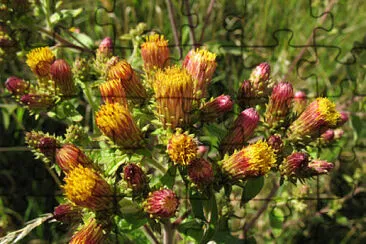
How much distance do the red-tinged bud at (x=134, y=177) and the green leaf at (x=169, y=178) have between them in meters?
0.11

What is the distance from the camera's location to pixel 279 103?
7.80ft

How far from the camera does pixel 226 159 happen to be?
2.15m

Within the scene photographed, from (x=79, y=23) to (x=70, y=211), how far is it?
250 cm

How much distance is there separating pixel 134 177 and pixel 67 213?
14.2 inches

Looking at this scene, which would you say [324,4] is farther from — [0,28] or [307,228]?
[0,28]

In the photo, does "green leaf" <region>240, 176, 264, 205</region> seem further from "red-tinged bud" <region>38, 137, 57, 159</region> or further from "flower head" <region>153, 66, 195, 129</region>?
"red-tinged bud" <region>38, 137, 57, 159</region>

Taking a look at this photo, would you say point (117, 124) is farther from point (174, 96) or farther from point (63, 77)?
point (63, 77)

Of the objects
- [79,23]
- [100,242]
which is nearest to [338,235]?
[100,242]

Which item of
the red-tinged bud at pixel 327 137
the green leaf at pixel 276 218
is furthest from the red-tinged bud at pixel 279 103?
the green leaf at pixel 276 218

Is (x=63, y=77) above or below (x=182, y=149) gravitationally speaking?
above

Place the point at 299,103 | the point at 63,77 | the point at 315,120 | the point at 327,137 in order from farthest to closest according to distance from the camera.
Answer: the point at 327,137 < the point at 299,103 < the point at 63,77 < the point at 315,120

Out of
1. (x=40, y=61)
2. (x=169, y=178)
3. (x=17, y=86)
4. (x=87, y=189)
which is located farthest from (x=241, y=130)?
(x=17, y=86)

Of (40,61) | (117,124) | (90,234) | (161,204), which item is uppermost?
(40,61)

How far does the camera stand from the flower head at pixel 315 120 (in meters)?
2.25
